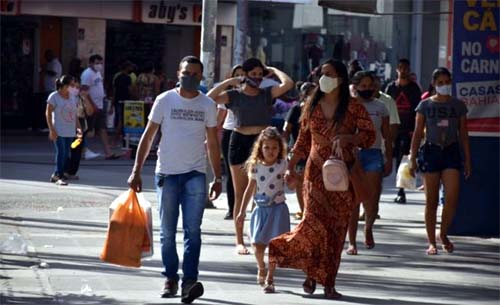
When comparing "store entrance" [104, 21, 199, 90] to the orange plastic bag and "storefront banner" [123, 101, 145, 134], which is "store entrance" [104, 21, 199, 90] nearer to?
"storefront banner" [123, 101, 145, 134]

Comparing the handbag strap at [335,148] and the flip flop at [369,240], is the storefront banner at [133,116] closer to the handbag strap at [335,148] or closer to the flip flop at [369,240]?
the flip flop at [369,240]

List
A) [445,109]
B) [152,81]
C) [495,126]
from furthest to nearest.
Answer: [152,81], [495,126], [445,109]

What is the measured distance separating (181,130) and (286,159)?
1.38 m

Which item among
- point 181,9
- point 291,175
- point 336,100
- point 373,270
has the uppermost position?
point 181,9

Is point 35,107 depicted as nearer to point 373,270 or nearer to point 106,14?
point 106,14

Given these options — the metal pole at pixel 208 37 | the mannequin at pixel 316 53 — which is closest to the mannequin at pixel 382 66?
the mannequin at pixel 316 53

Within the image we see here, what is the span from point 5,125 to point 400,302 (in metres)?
19.8

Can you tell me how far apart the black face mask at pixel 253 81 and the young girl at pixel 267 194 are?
1653mm

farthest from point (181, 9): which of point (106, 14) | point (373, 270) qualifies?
point (373, 270)

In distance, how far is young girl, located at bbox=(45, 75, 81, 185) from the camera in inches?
699

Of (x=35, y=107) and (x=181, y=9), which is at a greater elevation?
(x=181, y=9)

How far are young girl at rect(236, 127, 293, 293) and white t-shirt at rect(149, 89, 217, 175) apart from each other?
0.89 m

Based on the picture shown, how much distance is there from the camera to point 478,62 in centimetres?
1316

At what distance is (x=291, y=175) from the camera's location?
378 inches
